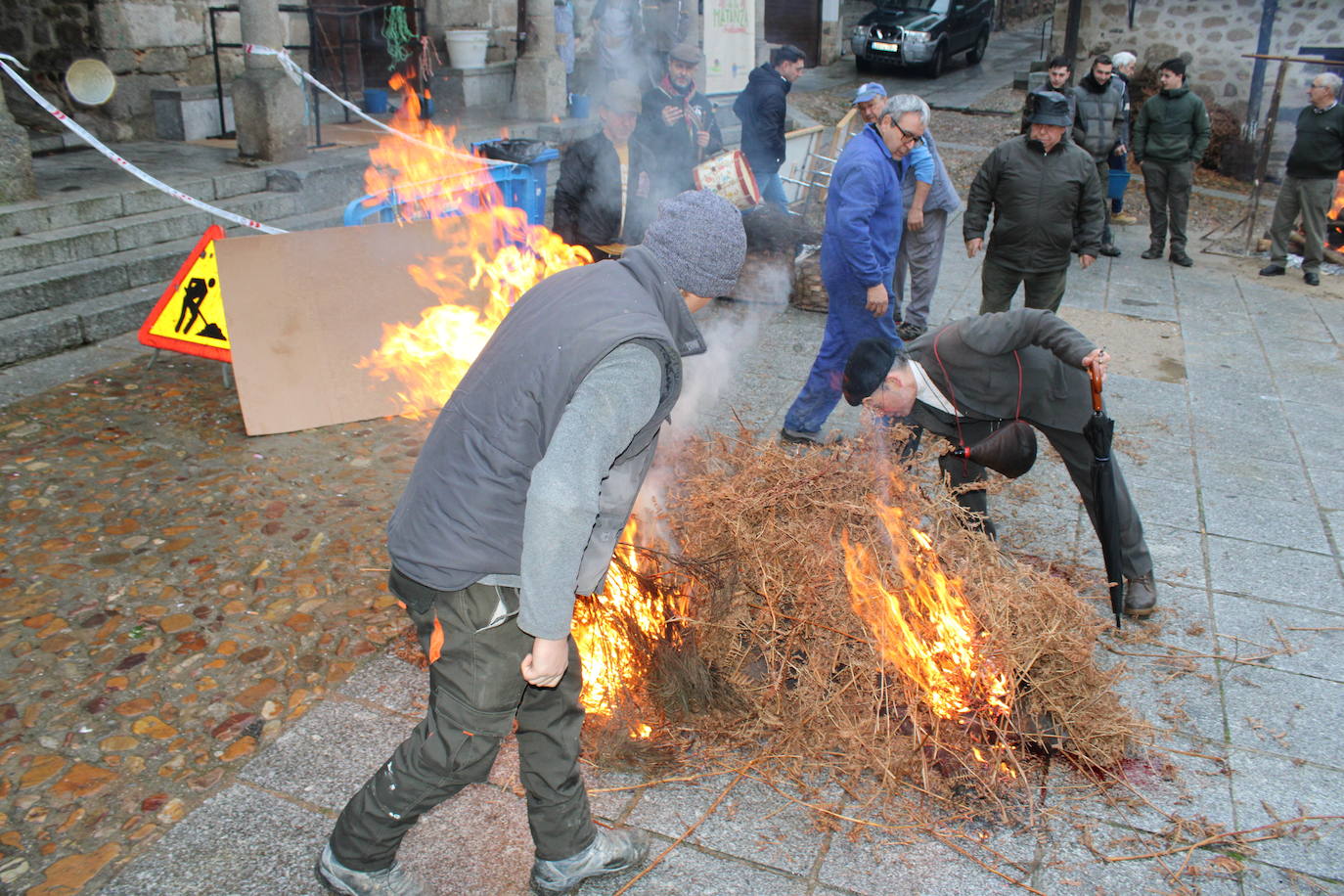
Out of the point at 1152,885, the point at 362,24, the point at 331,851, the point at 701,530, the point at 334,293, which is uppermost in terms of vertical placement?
the point at 362,24

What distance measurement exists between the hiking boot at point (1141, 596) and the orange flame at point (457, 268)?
11.3 feet

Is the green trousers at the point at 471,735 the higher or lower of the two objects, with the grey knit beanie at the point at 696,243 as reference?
lower

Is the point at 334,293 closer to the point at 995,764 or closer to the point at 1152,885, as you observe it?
the point at 995,764

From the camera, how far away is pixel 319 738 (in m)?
3.45

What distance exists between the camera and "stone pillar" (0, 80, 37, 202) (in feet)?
23.3

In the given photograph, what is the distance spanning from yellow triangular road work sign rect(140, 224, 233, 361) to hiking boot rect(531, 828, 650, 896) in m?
4.07

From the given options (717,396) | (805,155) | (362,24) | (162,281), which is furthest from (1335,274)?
(362,24)

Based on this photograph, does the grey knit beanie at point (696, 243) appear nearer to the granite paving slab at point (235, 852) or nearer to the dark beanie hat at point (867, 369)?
the dark beanie hat at point (867, 369)

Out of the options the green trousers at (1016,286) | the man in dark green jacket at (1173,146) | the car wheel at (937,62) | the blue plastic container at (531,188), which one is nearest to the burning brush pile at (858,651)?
the green trousers at (1016,286)

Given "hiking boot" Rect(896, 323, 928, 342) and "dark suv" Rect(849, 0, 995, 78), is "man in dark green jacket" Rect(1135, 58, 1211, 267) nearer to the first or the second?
"hiking boot" Rect(896, 323, 928, 342)

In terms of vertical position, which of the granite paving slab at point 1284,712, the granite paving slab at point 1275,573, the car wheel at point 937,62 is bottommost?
the granite paving slab at point 1284,712

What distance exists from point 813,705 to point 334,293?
157 inches

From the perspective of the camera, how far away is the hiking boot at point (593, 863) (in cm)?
279

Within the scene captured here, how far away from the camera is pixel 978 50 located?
2500 cm
